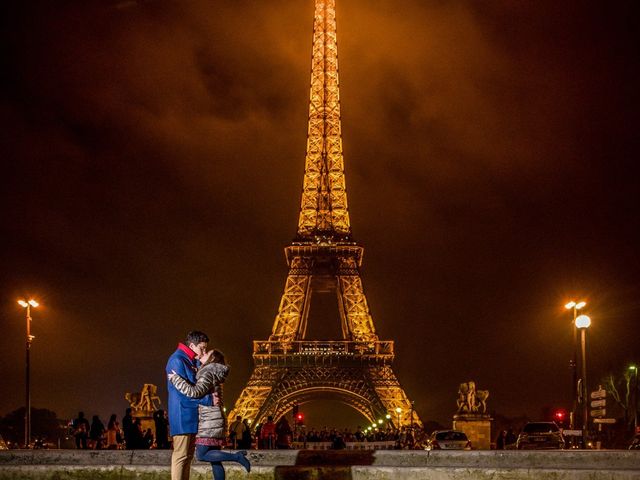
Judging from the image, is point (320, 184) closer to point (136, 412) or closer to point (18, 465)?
point (136, 412)

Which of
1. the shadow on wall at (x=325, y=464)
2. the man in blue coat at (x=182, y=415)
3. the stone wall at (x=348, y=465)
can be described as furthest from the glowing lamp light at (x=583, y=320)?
the man in blue coat at (x=182, y=415)

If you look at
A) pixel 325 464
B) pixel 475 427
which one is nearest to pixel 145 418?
pixel 475 427

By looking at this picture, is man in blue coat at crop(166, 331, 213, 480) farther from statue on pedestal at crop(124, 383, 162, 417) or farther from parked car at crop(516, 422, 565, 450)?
statue on pedestal at crop(124, 383, 162, 417)

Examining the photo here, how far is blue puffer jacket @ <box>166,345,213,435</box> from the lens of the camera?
10445 millimetres

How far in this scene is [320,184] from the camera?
74125 millimetres

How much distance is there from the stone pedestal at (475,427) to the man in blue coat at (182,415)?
104ft

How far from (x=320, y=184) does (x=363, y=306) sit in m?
9.25

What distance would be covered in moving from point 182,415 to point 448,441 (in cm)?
2127

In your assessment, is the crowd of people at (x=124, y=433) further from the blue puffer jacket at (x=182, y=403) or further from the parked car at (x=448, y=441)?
the blue puffer jacket at (x=182, y=403)

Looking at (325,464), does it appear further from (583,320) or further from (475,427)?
(475,427)

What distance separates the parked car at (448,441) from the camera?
30.4m

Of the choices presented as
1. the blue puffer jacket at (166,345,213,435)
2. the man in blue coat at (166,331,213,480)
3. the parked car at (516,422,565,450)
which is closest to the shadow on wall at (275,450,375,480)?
the man in blue coat at (166,331,213,480)

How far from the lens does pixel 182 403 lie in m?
10.5

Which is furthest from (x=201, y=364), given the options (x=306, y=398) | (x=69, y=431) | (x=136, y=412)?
(x=306, y=398)
